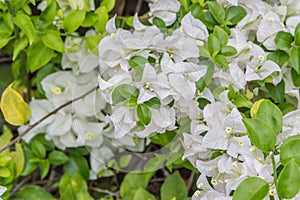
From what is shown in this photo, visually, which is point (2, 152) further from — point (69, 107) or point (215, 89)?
point (215, 89)

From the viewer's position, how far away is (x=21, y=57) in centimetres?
115

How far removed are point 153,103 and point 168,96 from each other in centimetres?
2

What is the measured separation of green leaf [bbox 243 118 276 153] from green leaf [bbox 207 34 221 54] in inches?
7.4

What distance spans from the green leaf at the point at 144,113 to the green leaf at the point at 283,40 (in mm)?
236

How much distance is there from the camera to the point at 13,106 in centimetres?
99

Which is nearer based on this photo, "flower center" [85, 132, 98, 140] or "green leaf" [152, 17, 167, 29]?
"green leaf" [152, 17, 167, 29]

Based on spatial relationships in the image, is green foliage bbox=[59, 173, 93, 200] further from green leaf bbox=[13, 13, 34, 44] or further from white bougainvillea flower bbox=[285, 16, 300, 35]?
white bougainvillea flower bbox=[285, 16, 300, 35]

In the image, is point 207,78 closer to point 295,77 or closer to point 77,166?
point 295,77

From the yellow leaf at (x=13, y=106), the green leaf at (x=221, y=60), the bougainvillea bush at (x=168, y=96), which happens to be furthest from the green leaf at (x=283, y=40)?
the yellow leaf at (x=13, y=106)

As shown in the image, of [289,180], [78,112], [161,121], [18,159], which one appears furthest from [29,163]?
[289,180]

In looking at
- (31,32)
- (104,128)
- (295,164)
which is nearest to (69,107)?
(104,128)

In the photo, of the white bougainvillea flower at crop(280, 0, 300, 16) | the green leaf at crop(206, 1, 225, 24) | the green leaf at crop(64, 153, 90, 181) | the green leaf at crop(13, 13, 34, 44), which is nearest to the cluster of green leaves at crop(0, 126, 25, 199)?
the green leaf at crop(64, 153, 90, 181)

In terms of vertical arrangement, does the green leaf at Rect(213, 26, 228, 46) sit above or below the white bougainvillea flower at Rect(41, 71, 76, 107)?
above

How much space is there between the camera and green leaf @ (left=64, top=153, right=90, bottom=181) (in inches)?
45.7
